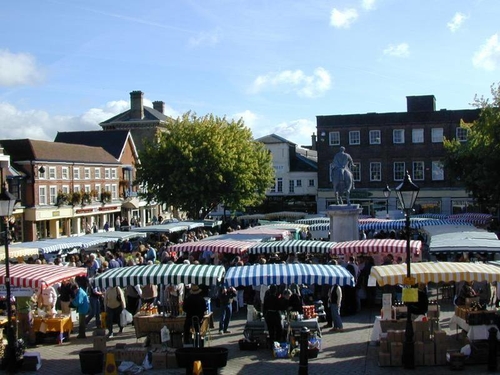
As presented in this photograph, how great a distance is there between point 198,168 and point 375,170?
20.6 metres

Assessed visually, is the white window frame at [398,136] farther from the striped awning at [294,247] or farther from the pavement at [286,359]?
the pavement at [286,359]

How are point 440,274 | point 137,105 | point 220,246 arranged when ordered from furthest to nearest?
point 137,105, point 220,246, point 440,274

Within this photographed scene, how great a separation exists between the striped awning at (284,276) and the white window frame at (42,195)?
121 ft

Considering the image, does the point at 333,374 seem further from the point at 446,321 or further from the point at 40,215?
the point at 40,215

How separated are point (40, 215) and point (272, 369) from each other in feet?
130

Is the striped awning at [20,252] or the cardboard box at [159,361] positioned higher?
the striped awning at [20,252]

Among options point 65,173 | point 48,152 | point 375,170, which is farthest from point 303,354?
point 375,170

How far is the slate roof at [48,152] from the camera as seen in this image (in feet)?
164

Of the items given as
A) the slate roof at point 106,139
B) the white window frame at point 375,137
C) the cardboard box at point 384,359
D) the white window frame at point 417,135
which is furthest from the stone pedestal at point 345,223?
the slate roof at point 106,139

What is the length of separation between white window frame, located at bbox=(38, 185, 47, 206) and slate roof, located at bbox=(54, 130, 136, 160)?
1466 centimetres

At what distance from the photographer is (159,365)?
45.8 feet

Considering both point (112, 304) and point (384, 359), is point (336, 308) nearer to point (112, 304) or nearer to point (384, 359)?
point (384, 359)

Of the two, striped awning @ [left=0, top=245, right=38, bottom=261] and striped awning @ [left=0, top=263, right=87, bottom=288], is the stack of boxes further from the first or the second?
striped awning @ [left=0, top=245, right=38, bottom=261]

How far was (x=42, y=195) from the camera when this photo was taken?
50.6 metres
